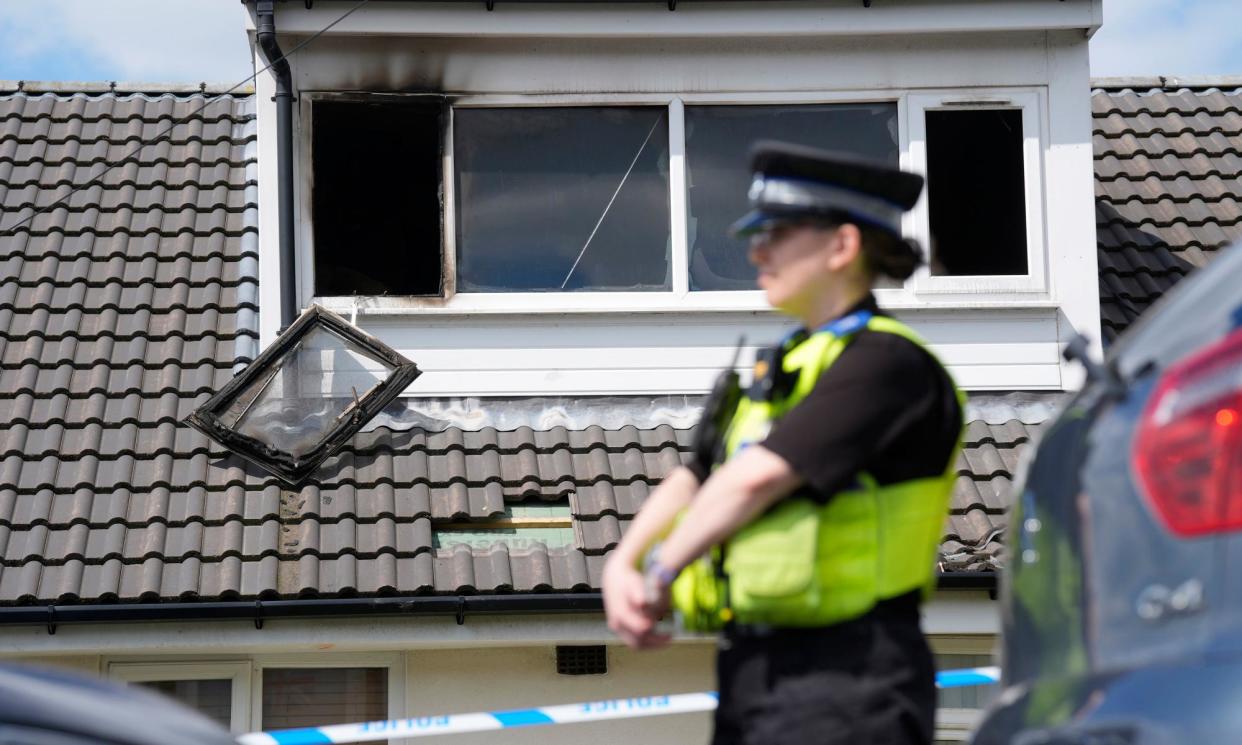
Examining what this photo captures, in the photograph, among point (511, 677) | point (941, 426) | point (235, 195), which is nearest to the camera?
point (941, 426)

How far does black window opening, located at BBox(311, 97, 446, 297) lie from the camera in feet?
30.1

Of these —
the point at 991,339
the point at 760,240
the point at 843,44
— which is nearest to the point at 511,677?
the point at 991,339

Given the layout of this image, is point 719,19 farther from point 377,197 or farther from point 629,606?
point 629,606

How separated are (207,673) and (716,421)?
19.8ft

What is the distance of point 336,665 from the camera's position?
8.49 metres

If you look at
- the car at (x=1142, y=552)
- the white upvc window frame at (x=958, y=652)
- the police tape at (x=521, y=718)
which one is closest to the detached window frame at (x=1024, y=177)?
the white upvc window frame at (x=958, y=652)

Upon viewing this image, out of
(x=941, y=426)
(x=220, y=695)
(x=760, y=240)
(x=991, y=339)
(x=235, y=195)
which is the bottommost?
(x=220, y=695)

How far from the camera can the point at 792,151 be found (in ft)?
9.72

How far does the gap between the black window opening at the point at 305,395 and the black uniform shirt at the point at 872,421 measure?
5991 millimetres

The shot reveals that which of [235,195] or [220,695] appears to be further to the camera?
[235,195]

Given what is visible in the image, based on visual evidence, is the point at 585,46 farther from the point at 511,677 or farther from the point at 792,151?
the point at 792,151

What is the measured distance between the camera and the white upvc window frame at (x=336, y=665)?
8.40 m

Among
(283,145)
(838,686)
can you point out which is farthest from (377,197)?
(838,686)

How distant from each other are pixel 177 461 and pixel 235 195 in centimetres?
246
